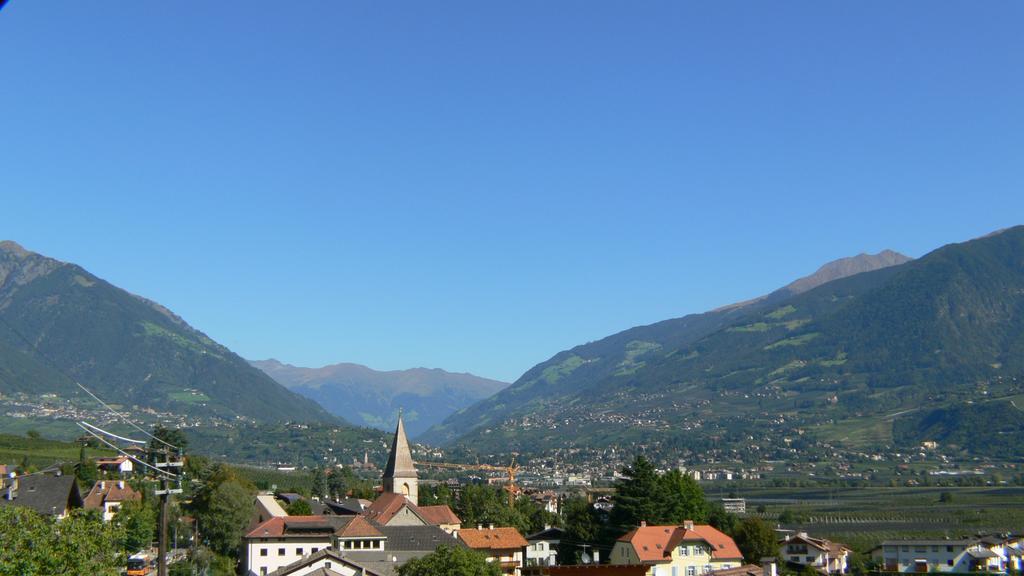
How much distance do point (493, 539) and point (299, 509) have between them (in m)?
23.5

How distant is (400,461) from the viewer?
117 metres

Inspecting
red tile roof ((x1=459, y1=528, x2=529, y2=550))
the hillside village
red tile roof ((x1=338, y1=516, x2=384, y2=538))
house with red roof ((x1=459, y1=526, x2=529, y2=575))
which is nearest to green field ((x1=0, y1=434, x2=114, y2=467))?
the hillside village

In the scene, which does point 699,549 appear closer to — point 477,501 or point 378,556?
point 378,556

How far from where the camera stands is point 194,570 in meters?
78.2

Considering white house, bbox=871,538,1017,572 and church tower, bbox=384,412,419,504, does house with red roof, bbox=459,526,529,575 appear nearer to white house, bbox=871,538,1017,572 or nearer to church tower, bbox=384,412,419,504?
church tower, bbox=384,412,419,504

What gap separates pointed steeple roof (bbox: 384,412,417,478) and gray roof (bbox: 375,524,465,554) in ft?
103

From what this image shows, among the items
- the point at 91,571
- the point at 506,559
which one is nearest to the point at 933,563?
the point at 506,559

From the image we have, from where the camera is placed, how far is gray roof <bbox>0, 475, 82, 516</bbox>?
8425cm

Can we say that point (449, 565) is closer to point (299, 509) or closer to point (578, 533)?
point (578, 533)

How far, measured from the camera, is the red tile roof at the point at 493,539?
8869 centimetres

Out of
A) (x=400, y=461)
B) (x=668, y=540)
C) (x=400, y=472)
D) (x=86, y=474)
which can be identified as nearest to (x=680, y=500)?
(x=668, y=540)

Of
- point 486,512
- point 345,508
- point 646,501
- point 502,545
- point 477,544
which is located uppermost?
point 646,501

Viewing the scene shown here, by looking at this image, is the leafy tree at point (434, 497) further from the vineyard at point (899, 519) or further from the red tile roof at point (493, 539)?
the vineyard at point (899, 519)

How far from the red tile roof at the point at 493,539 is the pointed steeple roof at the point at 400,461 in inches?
950
